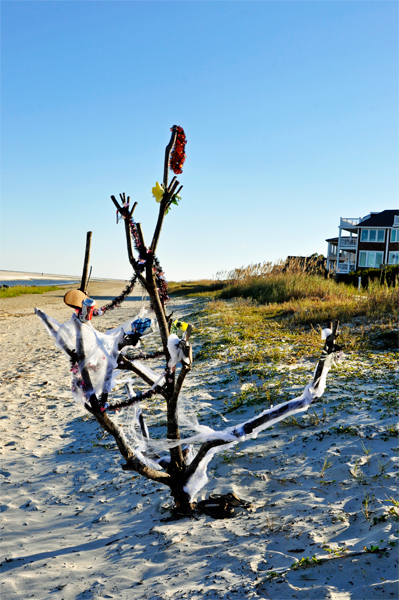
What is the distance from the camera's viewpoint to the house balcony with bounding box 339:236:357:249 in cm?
4034

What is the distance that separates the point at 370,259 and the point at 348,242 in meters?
3.38

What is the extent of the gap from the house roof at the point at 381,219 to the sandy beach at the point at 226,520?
36321 millimetres

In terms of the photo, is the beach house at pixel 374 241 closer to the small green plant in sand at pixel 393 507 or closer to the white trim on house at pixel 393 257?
the white trim on house at pixel 393 257

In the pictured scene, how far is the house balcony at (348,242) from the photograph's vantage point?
4034cm

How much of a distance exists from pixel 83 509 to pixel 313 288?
479 inches

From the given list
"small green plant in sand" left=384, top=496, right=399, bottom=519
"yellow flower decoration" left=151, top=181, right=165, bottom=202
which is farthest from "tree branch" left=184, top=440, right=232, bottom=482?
"yellow flower decoration" left=151, top=181, right=165, bottom=202

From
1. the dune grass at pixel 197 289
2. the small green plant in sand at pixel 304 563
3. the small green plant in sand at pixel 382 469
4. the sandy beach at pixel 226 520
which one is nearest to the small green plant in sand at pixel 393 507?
the sandy beach at pixel 226 520

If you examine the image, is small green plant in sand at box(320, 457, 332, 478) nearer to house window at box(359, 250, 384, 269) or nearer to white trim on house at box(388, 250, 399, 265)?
house window at box(359, 250, 384, 269)

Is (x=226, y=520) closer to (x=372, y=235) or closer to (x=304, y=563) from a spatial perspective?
(x=304, y=563)

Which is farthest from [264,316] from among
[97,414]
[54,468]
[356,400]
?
[97,414]

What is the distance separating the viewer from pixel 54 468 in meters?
4.48

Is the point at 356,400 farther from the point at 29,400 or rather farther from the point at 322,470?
the point at 29,400

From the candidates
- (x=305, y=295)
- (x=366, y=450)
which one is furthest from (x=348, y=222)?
(x=366, y=450)

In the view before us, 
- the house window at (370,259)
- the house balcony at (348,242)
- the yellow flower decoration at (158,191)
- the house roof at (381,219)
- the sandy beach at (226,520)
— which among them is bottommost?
the sandy beach at (226,520)
